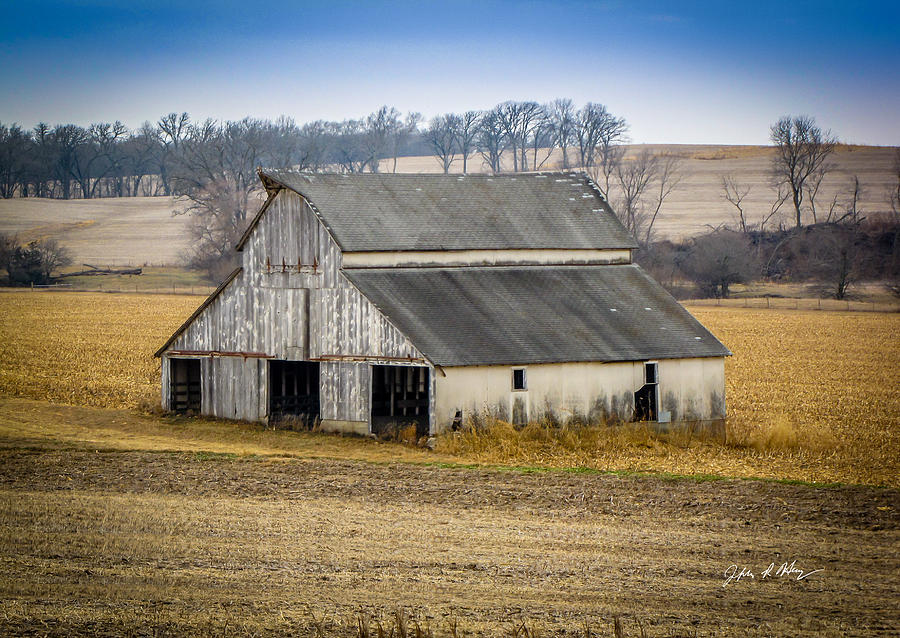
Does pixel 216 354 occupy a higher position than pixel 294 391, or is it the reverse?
pixel 216 354

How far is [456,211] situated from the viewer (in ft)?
105

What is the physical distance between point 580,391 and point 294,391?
9.21m

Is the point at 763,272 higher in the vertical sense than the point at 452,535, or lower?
higher

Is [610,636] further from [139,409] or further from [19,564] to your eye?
[139,409]

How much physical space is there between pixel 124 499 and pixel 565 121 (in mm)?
130396

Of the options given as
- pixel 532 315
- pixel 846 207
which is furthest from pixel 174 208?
pixel 532 315

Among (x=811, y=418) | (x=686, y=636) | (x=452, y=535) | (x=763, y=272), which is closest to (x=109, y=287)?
(x=763, y=272)

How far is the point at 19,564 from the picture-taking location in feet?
47.6

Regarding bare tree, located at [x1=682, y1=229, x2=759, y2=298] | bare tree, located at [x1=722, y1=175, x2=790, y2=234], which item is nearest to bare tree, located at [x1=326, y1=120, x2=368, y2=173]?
bare tree, located at [x1=722, y1=175, x2=790, y2=234]

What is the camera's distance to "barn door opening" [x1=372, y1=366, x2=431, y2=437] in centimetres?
3075

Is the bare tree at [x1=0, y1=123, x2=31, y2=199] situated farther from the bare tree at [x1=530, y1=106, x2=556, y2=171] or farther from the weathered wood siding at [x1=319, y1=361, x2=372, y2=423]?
the weathered wood siding at [x1=319, y1=361, x2=372, y2=423]

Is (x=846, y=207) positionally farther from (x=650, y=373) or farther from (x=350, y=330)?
(x=350, y=330)

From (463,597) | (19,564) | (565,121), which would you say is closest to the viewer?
(463,597)

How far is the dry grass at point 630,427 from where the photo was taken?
24.9 m
